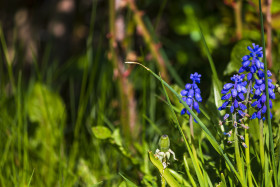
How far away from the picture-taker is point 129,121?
1.79 metres

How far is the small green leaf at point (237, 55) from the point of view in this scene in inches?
50.6

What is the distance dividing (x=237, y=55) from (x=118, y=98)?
0.61 metres

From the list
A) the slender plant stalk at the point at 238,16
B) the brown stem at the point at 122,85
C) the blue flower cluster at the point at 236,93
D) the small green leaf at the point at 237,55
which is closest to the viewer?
the blue flower cluster at the point at 236,93

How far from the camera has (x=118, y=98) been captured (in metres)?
1.76

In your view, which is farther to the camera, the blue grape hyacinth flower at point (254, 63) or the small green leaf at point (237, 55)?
the small green leaf at point (237, 55)

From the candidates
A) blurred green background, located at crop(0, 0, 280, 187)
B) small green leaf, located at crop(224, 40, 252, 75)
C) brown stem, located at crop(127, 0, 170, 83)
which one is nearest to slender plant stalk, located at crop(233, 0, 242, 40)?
blurred green background, located at crop(0, 0, 280, 187)

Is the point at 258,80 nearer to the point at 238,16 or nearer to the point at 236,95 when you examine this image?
the point at 236,95

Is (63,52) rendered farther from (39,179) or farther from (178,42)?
(39,179)

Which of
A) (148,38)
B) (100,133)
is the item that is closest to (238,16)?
(148,38)

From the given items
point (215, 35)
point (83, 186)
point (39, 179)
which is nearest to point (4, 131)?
point (39, 179)

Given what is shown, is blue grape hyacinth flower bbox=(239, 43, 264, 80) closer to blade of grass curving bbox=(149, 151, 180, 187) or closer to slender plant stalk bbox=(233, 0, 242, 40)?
blade of grass curving bbox=(149, 151, 180, 187)

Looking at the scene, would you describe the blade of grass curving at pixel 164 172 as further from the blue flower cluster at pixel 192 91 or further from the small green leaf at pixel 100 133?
the small green leaf at pixel 100 133

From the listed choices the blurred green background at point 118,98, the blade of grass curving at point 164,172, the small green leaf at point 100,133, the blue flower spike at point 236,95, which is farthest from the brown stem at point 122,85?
the blue flower spike at point 236,95

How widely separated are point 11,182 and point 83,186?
0.27m
